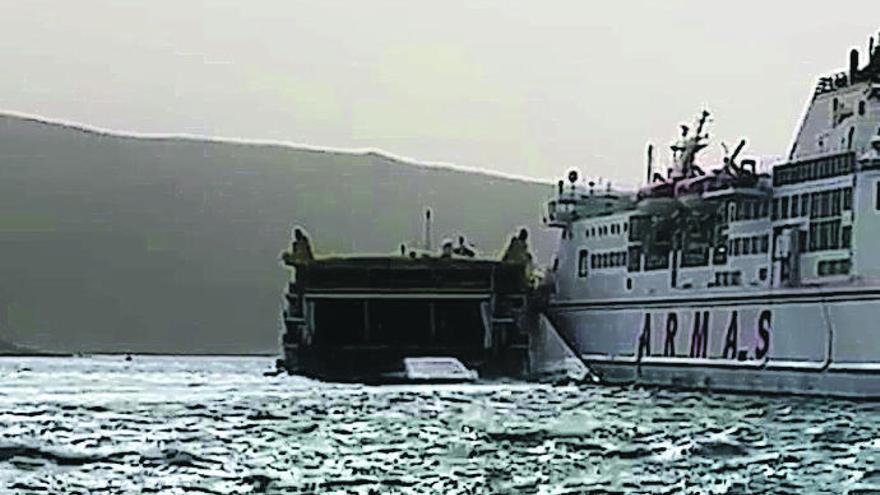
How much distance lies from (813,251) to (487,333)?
2307 cm

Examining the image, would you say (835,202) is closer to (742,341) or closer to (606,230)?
(742,341)

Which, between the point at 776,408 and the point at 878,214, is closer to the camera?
the point at 776,408

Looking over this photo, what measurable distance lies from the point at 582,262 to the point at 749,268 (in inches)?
618

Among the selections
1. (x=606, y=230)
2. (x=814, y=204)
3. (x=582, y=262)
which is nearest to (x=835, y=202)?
(x=814, y=204)

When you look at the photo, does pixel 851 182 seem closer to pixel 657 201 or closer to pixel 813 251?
pixel 813 251

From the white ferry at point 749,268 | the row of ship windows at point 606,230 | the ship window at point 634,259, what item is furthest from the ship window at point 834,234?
the row of ship windows at point 606,230

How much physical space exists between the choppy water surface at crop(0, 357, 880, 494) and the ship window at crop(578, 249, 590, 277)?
52.6ft

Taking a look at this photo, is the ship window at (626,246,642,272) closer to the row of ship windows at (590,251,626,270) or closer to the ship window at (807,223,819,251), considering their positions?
the row of ship windows at (590,251,626,270)

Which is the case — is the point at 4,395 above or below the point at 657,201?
below

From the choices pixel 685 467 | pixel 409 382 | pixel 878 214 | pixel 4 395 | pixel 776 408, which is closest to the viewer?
pixel 685 467

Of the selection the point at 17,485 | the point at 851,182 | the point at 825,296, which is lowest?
the point at 17,485

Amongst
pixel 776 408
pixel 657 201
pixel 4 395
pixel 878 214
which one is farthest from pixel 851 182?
pixel 4 395

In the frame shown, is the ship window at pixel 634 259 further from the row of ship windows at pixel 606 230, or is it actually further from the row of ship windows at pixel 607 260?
the row of ship windows at pixel 606 230

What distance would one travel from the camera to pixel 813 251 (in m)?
57.6
